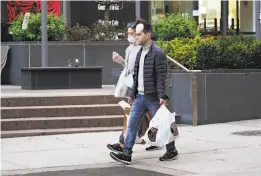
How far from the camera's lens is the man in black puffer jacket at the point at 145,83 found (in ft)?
27.5

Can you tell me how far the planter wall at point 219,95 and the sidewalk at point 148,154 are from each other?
2.33 ft

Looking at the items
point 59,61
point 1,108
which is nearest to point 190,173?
point 1,108

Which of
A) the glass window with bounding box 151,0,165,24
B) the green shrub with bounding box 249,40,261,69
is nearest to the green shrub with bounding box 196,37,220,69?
the green shrub with bounding box 249,40,261,69

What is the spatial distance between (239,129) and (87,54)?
7.84m

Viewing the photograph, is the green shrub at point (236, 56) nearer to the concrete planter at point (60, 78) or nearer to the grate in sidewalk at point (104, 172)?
the concrete planter at point (60, 78)

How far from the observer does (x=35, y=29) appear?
1827 cm

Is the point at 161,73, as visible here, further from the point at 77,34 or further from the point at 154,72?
the point at 77,34

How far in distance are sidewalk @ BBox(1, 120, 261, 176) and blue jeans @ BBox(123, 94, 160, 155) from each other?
320 mm

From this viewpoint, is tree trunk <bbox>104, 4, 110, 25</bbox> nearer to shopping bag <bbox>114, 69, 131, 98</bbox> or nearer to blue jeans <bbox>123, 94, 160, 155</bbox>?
shopping bag <bbox>114, 69, 131, 98</bbox>

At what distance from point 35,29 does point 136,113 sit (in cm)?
1040

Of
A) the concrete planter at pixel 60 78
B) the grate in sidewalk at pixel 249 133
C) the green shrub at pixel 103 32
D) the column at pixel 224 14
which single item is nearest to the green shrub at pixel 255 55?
the grate in sidewalk at pixel 249 133

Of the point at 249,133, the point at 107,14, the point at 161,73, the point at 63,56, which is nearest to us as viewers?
the point at 161,73

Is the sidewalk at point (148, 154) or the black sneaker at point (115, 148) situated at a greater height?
the black sneaker at point (115, 148)

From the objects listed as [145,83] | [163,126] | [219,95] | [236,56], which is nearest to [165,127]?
[163,126]
